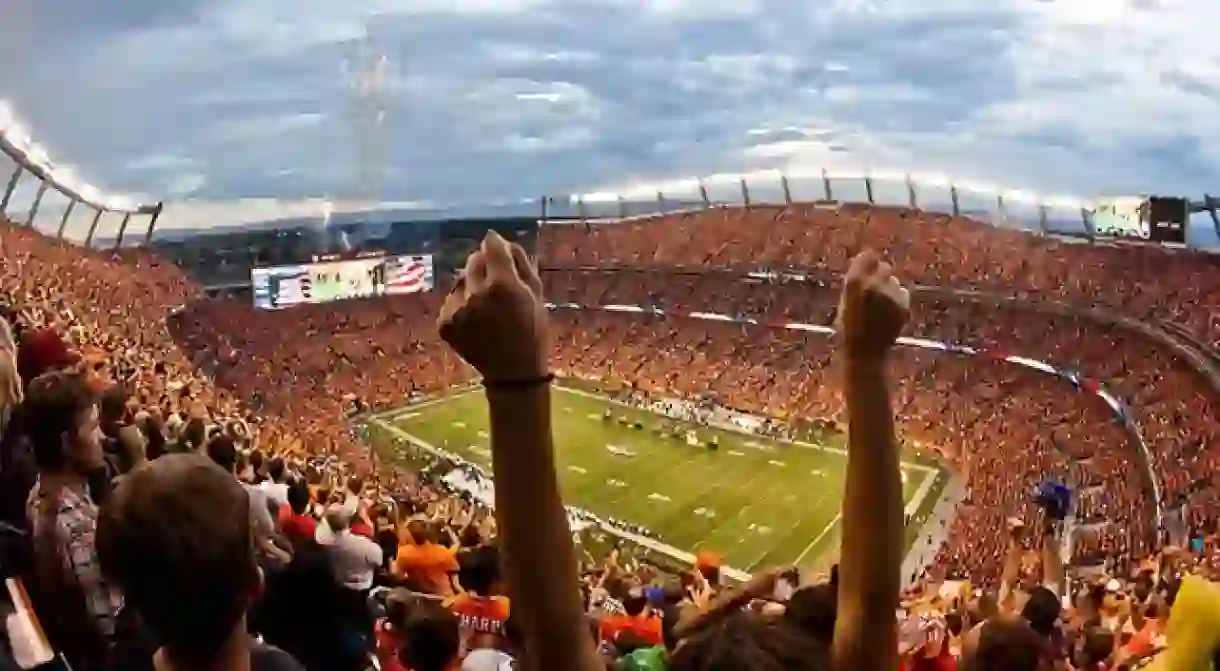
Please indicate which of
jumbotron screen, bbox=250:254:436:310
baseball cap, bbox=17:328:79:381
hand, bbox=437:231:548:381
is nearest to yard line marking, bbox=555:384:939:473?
jumbotron screen, bbox=250:254:436:310

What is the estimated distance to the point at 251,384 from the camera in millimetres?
40188

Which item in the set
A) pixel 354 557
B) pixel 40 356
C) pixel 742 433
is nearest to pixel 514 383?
pixel 354 557

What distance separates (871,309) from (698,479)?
29117 mm

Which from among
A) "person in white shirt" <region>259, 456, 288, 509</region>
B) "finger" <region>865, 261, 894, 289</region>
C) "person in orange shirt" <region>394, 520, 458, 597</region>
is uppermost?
"finger" <region>865, 261, 894, 289</region>

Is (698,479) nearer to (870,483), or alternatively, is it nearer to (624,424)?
(624,424)

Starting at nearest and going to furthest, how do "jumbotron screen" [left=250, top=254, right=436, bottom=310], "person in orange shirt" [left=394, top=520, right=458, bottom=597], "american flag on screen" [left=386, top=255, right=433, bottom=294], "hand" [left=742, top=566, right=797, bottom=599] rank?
1. "hand" [left=742, top=566, right=797, bottom=599]
2. "person in orange shirt" [left=394, top=520, right=458, bottom=597]
3. "jumbotron screen" [left=250, top=254, right=436, bottom=310]
4. "american flag on screen" [left=386, top=255, right=433, bottom=294]

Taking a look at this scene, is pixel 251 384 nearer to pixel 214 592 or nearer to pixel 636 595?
pixel 636 595

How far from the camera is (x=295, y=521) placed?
625cm

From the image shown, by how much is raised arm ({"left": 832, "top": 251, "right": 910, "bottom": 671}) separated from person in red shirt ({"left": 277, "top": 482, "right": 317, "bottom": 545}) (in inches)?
148

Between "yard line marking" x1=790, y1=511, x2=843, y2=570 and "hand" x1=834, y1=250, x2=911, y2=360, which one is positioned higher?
"hand" x1=834, y1=250, x2=911, y2=360

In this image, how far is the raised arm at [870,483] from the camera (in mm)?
1941

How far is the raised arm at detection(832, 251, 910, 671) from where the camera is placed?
1.94 meters

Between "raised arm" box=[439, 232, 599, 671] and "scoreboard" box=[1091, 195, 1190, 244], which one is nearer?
"raised arm" box=[439, 232, 599, 671]

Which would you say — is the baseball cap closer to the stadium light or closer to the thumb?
the thumb
